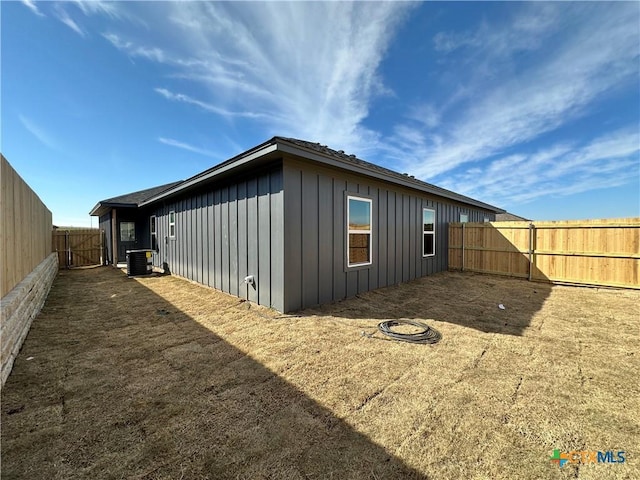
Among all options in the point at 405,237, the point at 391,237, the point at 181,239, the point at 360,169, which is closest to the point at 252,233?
the point at 360,169

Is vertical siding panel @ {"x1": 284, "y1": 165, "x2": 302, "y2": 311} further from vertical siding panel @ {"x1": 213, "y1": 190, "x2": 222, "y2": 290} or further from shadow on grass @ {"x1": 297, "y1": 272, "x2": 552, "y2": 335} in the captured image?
vertical siding panel @ {"x1": 213, "y1": 190, "x2": 222, "y2": 290}

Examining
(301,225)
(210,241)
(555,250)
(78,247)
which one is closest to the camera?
(301,225)

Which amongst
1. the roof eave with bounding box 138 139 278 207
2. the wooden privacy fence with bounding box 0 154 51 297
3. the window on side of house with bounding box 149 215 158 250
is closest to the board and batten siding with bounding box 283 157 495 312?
the roof eave with bounding box 138 139 278 207

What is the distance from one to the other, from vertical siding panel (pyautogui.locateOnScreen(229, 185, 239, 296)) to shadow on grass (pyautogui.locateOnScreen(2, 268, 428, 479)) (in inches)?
93.4

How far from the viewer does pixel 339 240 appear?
16.8ft

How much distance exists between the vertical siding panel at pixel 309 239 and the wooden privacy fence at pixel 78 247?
44.2 ft

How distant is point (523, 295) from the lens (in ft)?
19.6

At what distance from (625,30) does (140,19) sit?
1077 cm

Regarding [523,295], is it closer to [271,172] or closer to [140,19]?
[271,172]

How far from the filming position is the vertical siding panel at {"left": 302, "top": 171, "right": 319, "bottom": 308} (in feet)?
14.7

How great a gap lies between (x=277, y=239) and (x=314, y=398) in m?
2.68

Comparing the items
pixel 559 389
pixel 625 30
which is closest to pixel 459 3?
pixel 625 30

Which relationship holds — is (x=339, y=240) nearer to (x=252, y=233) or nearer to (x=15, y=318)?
(x=252, y=233)

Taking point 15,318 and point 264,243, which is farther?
point 264,243
